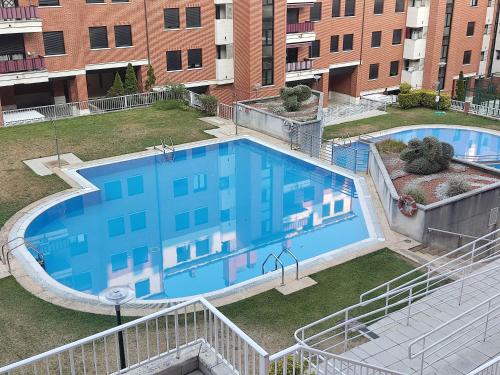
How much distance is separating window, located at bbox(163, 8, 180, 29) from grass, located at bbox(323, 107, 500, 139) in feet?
41.2

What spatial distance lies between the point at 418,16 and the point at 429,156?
27.4 metres

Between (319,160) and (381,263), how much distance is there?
11180 mm

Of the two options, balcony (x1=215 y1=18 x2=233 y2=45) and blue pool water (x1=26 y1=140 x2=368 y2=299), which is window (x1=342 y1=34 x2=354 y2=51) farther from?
blue pool water (x1=26 y1=140 x2=368 y2=299)

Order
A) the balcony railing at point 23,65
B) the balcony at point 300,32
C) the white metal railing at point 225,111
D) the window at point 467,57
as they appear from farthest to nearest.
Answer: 1. the window at point 467,57
2. the balcony at point 300,32
3. the white metal railing at point 225,111
4. the balcony railing at point 23,65

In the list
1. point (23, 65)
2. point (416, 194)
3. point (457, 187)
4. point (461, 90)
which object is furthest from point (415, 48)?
point (416, 194)

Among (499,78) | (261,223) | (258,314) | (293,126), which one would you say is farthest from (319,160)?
(499,78)

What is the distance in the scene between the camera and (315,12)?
43.4 m

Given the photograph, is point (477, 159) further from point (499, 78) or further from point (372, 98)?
point (499, 78)

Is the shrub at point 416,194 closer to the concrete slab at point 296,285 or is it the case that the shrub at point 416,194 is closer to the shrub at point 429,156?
the shrub at point 429,156

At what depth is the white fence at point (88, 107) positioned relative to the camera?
1303 inches

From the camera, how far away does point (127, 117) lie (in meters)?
34.2

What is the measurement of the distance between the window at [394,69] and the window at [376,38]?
2.43 m

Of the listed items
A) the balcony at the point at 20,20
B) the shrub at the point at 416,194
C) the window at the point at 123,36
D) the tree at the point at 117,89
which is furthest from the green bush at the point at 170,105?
the shrub at the point at 416,194

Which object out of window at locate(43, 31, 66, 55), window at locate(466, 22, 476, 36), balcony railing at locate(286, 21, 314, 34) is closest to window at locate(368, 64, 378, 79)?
balcony railing at locate(286, 21, 314, 34)
